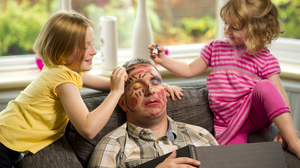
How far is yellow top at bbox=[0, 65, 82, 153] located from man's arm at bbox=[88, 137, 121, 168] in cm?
24

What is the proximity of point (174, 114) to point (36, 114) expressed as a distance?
71cm

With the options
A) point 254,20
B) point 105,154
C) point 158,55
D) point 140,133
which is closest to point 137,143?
point 140,133

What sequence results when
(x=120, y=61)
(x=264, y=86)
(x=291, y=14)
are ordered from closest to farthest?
(x=264, y=86)
(x=120, y=61)
(x=291, y=14)

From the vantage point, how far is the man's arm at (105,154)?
1383 mm

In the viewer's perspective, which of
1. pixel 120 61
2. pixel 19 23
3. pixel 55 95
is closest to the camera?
pixel 55 95

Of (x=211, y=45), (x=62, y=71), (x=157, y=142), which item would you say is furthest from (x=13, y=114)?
(x=211, y=45)

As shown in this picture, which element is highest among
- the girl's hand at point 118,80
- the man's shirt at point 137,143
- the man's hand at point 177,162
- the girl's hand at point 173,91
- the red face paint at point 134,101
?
the girl's hand at point 118,80

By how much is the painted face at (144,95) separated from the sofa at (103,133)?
0.52 feet

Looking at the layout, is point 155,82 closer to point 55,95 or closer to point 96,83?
point 96,83

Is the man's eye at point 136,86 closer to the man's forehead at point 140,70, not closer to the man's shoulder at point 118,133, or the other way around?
the man's forehead at point 140,70

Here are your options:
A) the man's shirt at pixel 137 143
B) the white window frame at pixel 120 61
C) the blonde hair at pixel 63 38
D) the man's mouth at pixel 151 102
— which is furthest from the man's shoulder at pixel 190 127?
the white window frame at pixel 120 61

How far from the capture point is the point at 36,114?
1.48 meters

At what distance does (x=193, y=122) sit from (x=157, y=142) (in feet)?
1.14

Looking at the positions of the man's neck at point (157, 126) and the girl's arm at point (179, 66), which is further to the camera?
the girl's arm at point (179, 66)
